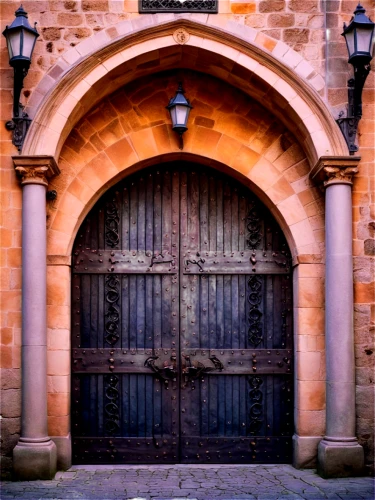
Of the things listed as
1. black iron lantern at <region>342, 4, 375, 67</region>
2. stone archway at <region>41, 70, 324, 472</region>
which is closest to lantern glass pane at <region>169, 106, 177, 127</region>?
stone archway at <region>41, 70, 324, 472</region>

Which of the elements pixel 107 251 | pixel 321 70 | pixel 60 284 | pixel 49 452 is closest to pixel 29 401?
pixel 49 452

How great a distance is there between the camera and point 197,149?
850 cm

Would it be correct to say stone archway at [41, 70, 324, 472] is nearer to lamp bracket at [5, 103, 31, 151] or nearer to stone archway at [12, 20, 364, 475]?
stone archway at [12, 20, 364, 475]

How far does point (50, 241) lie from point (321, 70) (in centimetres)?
336

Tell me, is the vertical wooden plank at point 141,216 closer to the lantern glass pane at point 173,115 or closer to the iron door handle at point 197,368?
the lantern glass pane at point 173,115

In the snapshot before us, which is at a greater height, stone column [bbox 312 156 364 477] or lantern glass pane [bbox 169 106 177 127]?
lantern glass pane [bbox 169 106 177 127]

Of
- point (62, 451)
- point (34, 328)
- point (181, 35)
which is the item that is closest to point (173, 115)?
point (181, 35)

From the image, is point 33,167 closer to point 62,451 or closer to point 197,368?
point 197,368

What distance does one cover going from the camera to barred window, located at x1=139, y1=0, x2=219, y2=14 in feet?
26.3

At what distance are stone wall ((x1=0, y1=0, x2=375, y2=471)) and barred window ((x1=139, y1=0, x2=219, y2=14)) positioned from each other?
0.28ft

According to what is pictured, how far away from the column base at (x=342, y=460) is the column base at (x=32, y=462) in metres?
2.67

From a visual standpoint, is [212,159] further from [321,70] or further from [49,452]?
[49,452]

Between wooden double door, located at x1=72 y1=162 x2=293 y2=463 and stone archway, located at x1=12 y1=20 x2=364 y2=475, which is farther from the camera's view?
wooden double door, located at x1=72 y1=162 x2=293 y2=463

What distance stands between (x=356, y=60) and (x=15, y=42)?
3.37 metres
